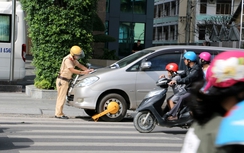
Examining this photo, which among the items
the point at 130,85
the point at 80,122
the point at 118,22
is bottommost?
the point at 80,122

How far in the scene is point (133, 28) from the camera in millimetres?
47094

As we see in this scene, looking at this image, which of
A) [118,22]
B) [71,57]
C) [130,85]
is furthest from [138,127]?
[118,22]

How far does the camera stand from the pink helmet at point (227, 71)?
9.63 ft

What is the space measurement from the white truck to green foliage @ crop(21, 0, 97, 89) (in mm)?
1645

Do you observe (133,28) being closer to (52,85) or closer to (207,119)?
(52,85)

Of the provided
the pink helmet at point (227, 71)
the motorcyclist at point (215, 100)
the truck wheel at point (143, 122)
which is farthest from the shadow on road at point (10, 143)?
the pink helmet at point (227, 71)

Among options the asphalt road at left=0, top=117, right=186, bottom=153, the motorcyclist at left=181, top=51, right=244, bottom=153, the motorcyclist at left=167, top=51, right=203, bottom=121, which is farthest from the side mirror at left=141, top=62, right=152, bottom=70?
the motorcyclist at left=181, top=51, right=244, bottom=153

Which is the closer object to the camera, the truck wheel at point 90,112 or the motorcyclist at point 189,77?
the motorcyclist at point 189,77

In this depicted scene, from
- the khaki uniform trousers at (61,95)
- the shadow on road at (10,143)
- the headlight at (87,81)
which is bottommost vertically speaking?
the shadow on road at (10,143)

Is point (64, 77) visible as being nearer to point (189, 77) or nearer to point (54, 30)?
point (189, 77)

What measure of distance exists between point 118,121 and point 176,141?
2.73m

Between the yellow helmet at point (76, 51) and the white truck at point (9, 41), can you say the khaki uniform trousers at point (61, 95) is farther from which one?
the white truck at point (9, 41)

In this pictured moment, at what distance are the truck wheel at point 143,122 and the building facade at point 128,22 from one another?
34.5 metres

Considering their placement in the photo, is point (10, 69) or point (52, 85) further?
point (10, 69)
